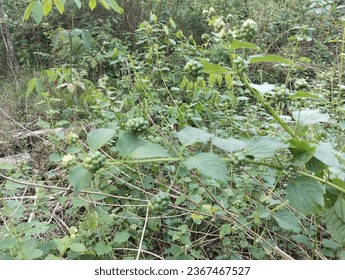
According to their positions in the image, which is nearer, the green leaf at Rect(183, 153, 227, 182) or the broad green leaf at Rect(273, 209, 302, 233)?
the green leaf at Rect(183, 153, 227, 182)

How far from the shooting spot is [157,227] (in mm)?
1352

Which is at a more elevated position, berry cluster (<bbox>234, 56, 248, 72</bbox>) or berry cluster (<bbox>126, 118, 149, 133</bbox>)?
berry cluster (<bbox>234, 56, 248, 72</bbox>)

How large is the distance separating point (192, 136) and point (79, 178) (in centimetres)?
25

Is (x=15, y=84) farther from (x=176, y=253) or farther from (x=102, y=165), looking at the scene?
(x=102, y=165)

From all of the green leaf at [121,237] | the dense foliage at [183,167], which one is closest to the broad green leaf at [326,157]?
the dense foliage at [183,167]

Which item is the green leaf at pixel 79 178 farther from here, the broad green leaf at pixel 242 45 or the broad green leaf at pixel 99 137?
the broad green leaf at pixel 242 45

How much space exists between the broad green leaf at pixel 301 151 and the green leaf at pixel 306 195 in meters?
0.04

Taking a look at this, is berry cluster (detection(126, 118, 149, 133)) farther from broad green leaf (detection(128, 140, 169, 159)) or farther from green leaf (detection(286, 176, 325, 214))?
green leaf (detection(286, 176, 325, 214))

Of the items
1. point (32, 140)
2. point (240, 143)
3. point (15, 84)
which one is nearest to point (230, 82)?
point (240, 143)

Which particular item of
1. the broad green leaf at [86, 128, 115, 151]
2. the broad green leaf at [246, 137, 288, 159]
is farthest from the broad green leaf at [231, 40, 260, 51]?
the broad green leaf at [86, 128, 115, 151]

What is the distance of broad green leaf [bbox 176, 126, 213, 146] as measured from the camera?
0.70 m

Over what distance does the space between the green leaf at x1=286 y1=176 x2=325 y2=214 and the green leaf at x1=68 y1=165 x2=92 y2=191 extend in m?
0.37

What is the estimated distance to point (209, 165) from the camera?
638 mm

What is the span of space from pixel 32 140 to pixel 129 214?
112 cm
